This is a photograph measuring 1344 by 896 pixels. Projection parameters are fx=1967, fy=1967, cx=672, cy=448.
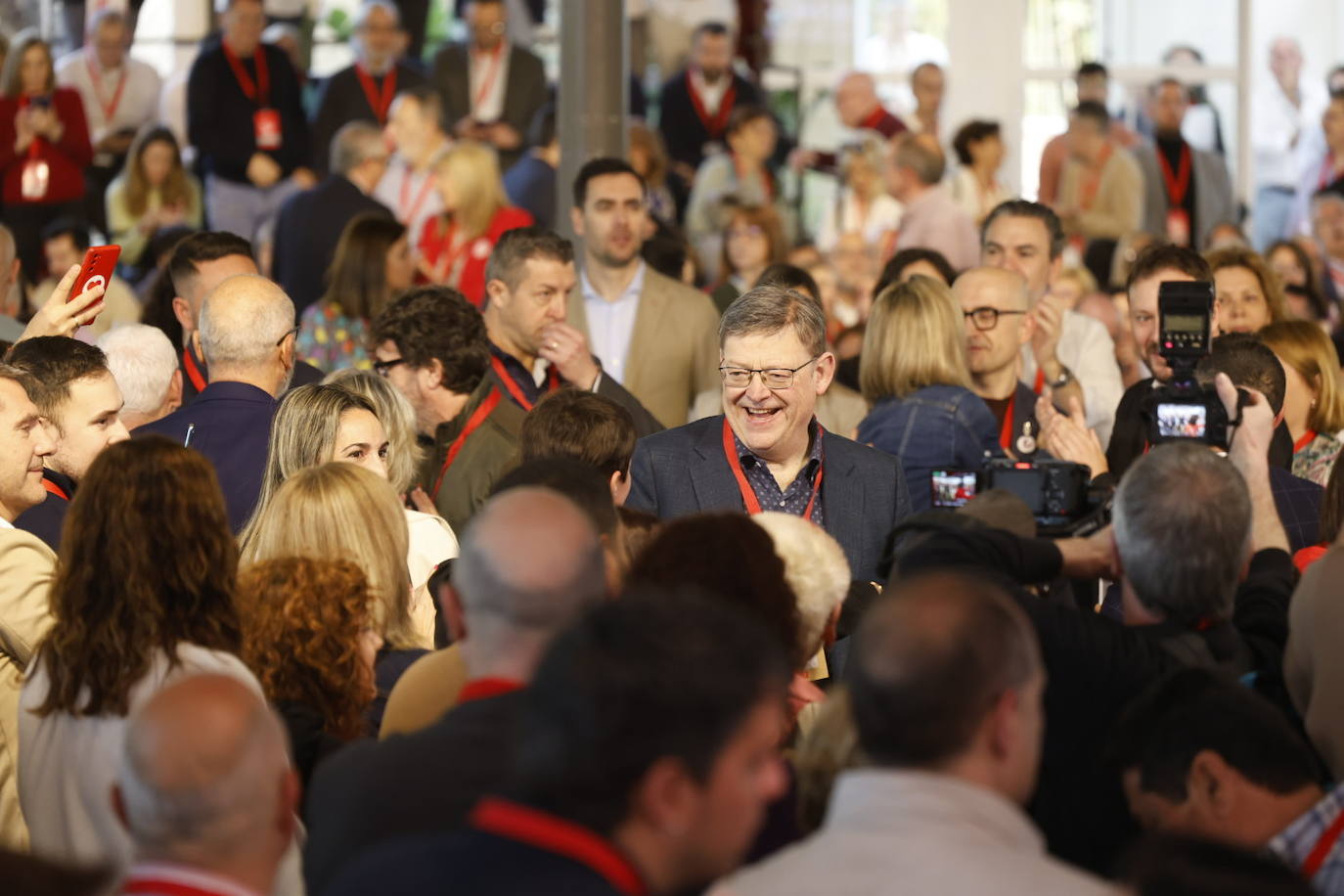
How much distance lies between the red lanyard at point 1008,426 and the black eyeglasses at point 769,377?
68.4 inches

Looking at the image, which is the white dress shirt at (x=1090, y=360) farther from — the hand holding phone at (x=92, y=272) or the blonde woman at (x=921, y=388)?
the hand holding phone at (x=92, y=272)

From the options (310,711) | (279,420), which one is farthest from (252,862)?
(279,420)

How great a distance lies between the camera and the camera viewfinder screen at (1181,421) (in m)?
4.08

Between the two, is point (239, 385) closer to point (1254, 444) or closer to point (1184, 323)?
point (1184, 323)

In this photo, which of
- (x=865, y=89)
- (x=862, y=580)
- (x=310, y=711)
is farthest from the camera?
(x=865, y=89)

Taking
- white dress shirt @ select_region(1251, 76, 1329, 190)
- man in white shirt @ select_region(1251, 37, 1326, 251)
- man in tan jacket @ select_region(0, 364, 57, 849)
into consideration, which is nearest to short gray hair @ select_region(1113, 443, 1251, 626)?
man in tan jacket @ select_region(0, 364, 57, 849)

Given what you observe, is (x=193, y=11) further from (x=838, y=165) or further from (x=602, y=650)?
(x=602, y=650)

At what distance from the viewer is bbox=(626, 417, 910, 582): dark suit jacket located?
16.2ft

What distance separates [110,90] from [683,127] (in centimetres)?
378

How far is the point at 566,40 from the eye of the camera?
8477 millimetres

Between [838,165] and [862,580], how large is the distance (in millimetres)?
9167

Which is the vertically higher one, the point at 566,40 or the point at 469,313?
the point at 566,40

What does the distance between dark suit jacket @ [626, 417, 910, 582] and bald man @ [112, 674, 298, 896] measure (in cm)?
238

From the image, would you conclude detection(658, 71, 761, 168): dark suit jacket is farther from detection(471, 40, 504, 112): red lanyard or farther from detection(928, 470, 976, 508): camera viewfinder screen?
detection(928, 470, 976, 508): camera viewfinder screen
